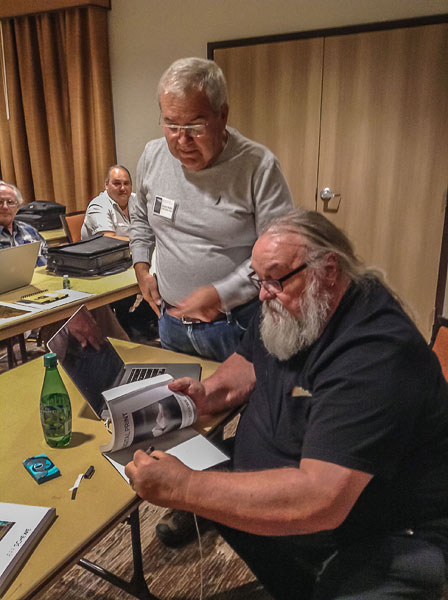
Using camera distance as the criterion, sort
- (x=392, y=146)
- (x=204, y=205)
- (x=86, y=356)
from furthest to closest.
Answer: (x=392, y=146), (x=204, y=205), (x=86, y=356)

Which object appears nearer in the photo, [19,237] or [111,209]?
[19,237]

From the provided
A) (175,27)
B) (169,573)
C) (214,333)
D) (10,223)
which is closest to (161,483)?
(214,333)

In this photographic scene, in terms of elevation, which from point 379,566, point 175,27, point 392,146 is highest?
point 175,27

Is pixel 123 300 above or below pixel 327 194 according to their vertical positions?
below

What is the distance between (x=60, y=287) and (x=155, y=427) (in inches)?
60.4

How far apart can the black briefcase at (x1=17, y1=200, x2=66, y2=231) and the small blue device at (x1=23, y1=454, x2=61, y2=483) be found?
11.2 feet

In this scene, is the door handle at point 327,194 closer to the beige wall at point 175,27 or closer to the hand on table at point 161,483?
the beige wall at point 175,27

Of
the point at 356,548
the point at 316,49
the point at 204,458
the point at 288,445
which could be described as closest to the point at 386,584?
the point at 356,548

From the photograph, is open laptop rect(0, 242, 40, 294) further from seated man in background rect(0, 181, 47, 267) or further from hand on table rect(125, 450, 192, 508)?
hand on table rect(125, 450, 192, 508)

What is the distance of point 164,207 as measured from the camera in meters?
1.76

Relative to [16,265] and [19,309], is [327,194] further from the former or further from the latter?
[19,309]

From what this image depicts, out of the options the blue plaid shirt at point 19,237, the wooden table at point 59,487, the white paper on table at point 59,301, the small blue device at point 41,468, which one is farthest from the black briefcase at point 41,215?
the small blue device at point 41,468

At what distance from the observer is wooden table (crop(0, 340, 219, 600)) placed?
0.86 m

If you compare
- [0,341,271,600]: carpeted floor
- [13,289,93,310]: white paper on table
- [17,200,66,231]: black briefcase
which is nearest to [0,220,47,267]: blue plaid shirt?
[13,289,93,310]: white paper on table
